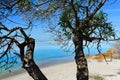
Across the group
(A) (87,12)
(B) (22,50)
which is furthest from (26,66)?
(A) (87,12)

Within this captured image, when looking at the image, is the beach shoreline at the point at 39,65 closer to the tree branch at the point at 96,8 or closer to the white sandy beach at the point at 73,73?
the white sandy beach at the point at 73,73

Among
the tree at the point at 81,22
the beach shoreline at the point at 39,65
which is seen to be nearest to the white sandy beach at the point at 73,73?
the beach shoreline at the point at 39,65

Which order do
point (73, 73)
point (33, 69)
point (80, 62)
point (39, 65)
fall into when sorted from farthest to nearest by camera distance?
point (39, 65) → point (73, 73) → point (80, 62) → point (33, 69)

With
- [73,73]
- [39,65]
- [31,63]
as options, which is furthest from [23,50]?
[39,65]

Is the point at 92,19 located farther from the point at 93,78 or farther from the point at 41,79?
the point at 93,78

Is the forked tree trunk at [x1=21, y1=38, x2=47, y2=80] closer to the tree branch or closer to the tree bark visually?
the tree bark

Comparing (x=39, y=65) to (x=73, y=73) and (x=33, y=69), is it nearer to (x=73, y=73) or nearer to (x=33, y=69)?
(x=73, y=73)

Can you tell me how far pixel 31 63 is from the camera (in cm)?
878

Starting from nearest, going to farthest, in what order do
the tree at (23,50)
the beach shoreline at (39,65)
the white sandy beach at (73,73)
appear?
the tree at (23,50) < the white sandy beach at (73,73) < the beach shoreline at (39,65)

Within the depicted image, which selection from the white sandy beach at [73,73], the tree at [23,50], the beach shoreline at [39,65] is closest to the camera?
the tree at [23,50]

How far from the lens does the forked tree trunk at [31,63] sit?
8766 millimetres

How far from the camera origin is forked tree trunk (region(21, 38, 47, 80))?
8766mm

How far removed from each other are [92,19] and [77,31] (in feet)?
2.31

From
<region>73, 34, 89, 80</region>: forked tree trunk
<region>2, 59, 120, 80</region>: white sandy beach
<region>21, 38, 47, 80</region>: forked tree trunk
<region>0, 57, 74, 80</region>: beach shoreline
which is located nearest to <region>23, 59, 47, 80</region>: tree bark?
<region>21, 38, 47, 80</region>: forked tree trunk
